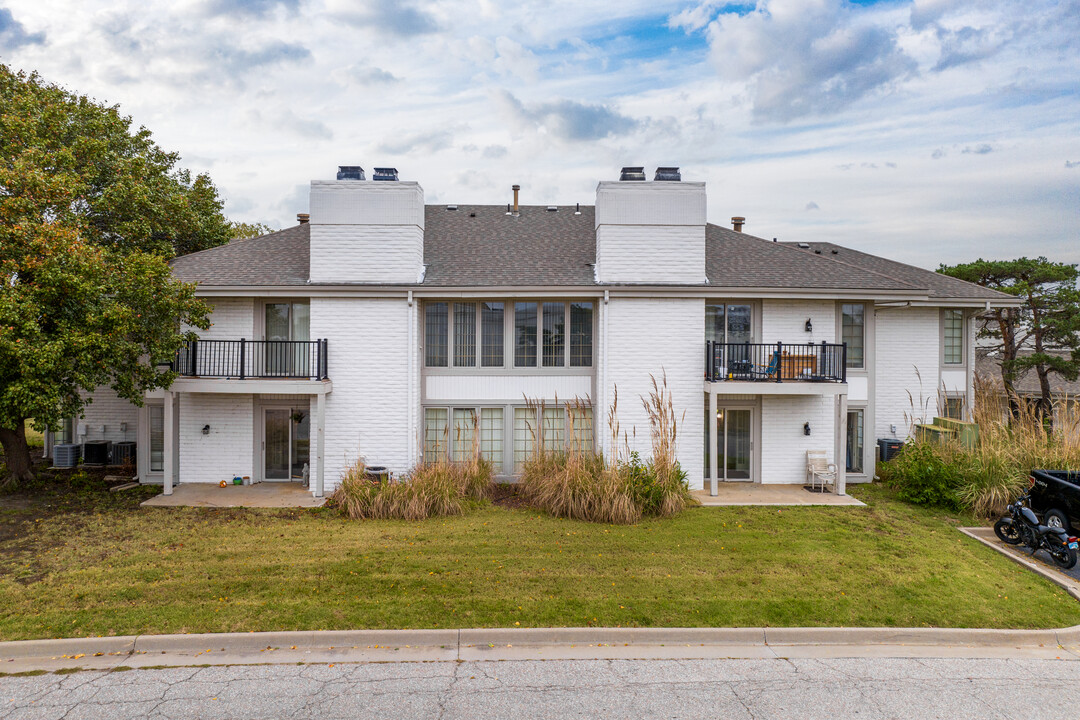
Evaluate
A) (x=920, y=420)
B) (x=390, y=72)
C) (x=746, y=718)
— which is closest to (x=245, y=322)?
(x=390, y=72)

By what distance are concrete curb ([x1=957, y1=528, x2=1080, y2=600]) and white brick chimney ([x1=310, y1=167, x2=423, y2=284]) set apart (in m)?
12.1

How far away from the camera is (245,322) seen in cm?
1223

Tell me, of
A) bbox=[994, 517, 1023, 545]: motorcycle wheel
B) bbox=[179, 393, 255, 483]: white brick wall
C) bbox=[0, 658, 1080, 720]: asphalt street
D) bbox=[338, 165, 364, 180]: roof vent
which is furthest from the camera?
bbox=[338, 165, 364, 180]: roof vent

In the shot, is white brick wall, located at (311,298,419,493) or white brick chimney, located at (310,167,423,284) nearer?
white brick wall, located at (311,298,419,493)

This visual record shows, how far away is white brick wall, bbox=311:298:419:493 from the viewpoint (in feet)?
39.0

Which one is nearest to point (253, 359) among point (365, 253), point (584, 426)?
point (365, 253)

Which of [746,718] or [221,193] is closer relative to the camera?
[746,718]

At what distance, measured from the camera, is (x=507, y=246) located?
13859mm

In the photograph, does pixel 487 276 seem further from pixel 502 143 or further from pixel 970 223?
pixel 970 223

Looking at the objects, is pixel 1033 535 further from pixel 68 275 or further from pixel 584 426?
pixel 68 275

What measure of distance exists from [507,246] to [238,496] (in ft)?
28.6

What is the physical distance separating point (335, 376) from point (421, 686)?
27.6 ft

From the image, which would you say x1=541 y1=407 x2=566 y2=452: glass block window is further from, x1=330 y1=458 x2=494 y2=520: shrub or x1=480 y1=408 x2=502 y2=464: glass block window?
x1=330 y1=458 x2=494 y2=520: shrub

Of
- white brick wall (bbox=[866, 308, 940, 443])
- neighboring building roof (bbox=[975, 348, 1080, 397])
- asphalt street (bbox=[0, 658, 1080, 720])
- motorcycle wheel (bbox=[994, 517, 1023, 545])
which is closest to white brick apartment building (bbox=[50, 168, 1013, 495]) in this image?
white brick wall (bbox=[866, 308, 940, 443])
